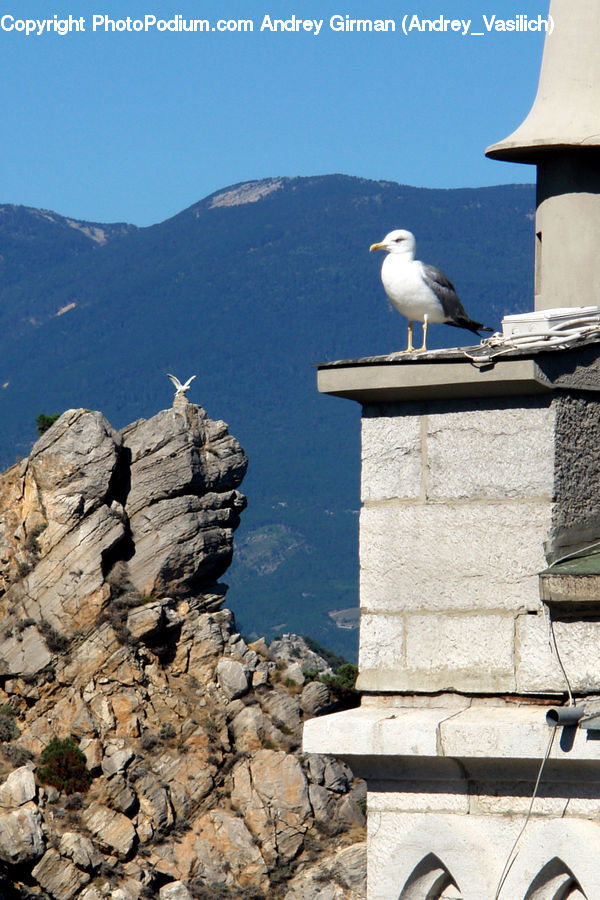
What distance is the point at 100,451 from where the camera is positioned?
52125mm

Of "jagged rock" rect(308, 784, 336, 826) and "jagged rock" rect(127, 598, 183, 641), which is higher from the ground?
"jagged rock" rect(127, 598, 183, 641)

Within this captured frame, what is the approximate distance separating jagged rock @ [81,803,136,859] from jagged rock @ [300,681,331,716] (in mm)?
6919

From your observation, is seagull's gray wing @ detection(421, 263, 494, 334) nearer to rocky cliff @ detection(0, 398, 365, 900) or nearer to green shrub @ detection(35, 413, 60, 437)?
rocky cliff @ detection(0, 398, 365, 900)

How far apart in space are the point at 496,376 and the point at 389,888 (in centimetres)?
185

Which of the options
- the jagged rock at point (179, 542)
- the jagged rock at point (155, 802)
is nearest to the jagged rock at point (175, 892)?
the jagged rock at point (155, 802)

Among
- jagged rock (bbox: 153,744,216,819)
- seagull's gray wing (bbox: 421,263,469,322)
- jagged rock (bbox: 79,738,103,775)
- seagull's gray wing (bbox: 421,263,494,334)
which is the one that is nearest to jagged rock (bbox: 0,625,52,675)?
jagged rock (bbox: 79,738,103,775)

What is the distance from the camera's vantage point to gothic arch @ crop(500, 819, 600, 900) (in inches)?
199

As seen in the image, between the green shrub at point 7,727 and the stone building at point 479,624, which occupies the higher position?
the stone building at point 479,624

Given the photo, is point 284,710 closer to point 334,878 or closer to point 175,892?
point 334,878

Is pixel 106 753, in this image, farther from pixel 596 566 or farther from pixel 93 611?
pixel 596 566

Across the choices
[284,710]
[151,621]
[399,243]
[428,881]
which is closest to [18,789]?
[151,621]

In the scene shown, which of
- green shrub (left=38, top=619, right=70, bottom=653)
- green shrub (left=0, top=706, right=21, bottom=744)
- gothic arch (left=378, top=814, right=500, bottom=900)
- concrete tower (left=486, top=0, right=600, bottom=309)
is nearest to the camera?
gothic arch (left=378, top=814, right=500, bottom=900)

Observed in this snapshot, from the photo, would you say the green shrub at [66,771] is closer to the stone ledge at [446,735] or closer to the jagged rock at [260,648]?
the jagged rock at [260,648]

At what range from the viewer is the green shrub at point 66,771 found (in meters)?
48.2
